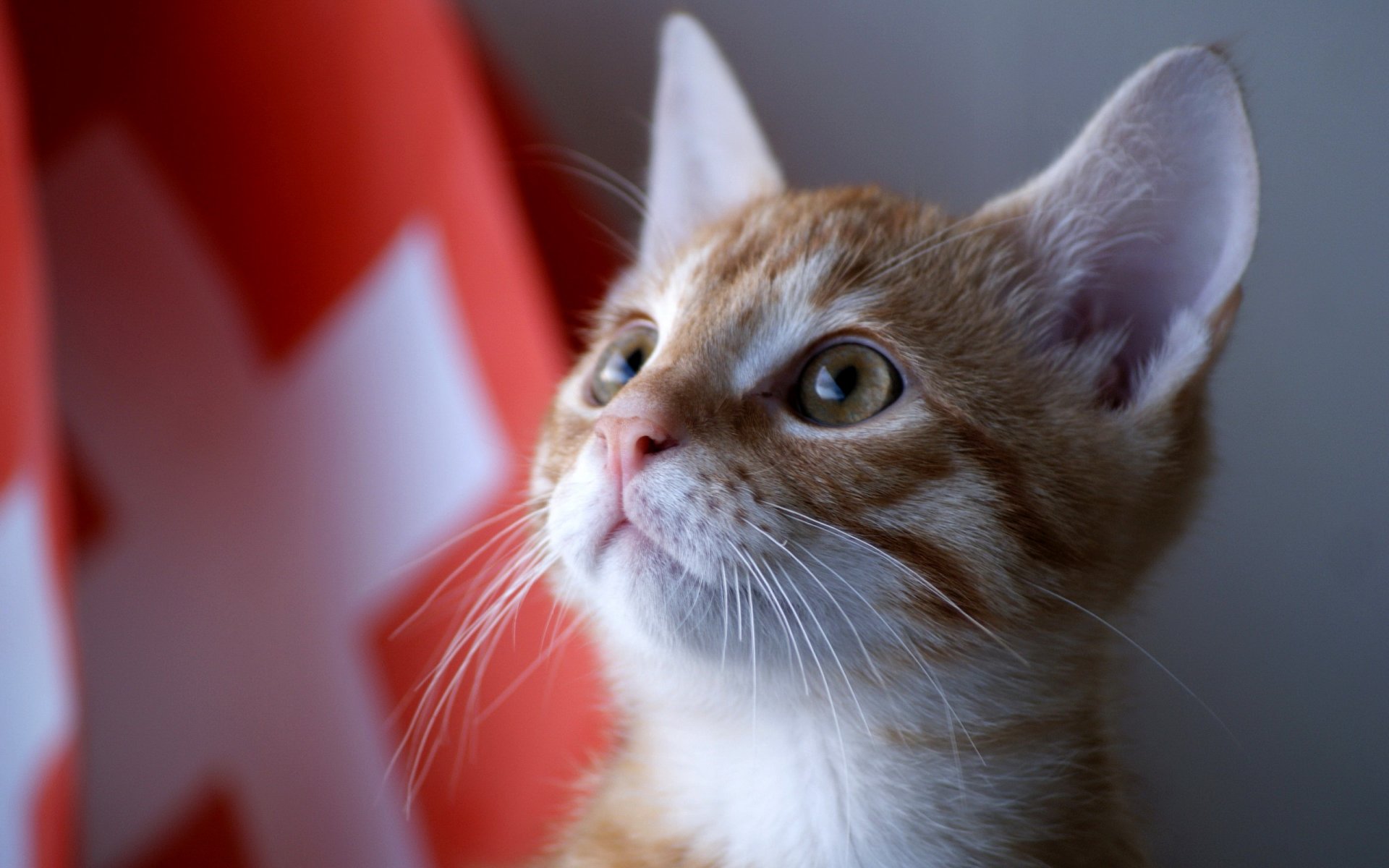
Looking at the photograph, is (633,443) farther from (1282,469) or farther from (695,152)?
(1282,469)

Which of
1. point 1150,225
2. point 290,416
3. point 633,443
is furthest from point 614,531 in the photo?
point 290,416

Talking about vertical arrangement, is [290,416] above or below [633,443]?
above

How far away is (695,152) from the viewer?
49.4 inches

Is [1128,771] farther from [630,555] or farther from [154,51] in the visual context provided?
[154,51]

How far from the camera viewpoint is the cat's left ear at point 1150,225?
83 cm

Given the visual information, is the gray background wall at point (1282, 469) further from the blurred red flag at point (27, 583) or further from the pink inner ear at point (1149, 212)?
the blurred red flag at point (27, 583)

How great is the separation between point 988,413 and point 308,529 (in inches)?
45.7

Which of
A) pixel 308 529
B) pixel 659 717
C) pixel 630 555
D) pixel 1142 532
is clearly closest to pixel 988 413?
pixel 1142 532

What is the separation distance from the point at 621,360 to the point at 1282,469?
2.40 ft

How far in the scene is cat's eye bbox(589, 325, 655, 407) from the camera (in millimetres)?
1055

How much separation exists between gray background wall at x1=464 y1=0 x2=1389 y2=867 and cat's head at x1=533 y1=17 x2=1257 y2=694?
0.39ft

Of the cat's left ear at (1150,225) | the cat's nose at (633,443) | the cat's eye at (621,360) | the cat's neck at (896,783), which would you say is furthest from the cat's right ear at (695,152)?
the cat's neck at (896,783)

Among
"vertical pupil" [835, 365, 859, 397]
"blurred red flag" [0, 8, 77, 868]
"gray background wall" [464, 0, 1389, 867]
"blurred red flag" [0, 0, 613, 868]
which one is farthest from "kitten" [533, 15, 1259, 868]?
"blurred red flag" [0, 8, 77, 868]

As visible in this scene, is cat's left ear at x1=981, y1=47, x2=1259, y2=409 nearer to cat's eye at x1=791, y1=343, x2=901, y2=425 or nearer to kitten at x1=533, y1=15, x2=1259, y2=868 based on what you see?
kitten at x1=533, y1=15, x2=1259, y2=868
